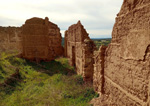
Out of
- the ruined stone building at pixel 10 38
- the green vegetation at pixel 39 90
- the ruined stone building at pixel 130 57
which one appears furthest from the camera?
the ruined stone building at pixel 10 38

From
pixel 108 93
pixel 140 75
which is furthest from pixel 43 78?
pixel 140 75

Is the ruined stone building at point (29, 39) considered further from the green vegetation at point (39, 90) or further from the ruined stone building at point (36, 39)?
the green vegetation at point (39, 90)

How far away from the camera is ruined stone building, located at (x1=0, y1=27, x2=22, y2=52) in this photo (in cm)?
1195

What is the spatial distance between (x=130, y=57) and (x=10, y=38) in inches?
484

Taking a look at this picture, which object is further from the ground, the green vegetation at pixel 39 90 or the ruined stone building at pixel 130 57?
the ruined stone building at pixel 130 57

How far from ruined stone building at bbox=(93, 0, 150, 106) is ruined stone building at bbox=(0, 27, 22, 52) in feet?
35.1

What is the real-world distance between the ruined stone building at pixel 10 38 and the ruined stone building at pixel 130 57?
10702 millimetres

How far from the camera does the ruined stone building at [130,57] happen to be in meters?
2.35

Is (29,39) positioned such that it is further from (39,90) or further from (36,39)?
(39,90)

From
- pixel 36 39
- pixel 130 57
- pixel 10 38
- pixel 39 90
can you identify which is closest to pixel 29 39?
pixel 36 39

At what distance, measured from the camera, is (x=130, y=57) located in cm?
280

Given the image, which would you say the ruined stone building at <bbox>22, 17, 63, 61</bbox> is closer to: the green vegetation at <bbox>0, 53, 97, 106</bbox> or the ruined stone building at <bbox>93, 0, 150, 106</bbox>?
the green vegetation at <bbox>0, 53, 97, 106</bbox>

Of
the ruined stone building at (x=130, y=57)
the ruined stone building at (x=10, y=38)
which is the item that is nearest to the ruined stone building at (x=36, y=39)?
the ruined stone building at (x=10, y=38)

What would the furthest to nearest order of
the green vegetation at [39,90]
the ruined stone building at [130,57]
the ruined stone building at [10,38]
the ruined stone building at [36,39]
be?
the ruined stone building at [10,38] → the ruined stone building at [36,39] → the green vegetation at [39,90] → the ruined stone building at [130,57]
